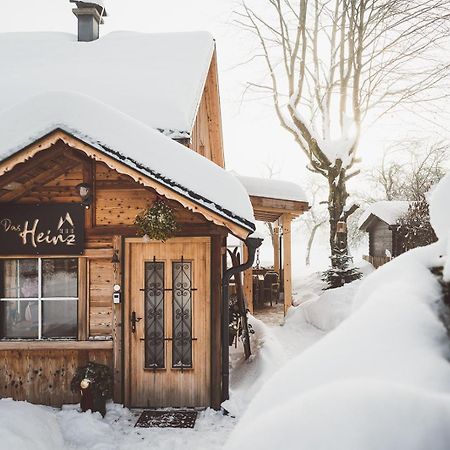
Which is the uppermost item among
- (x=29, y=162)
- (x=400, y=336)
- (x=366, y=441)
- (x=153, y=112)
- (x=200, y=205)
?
(x=153, y=112)

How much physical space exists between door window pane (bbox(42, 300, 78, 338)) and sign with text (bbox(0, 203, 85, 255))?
0.82 m

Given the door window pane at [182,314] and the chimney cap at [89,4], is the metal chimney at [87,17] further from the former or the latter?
the door window pane at [182,314]

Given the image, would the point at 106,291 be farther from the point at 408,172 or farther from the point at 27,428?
the point at 408,172

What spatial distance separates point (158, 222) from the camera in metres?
6.25

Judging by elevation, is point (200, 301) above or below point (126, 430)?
above

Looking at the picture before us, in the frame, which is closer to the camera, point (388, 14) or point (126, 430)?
point (126, 430)

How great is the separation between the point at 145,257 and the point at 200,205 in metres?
1.48

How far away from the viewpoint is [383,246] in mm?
25906

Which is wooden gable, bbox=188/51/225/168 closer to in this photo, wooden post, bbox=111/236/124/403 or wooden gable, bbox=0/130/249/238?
wooden gable, bbox=0/130/249/238

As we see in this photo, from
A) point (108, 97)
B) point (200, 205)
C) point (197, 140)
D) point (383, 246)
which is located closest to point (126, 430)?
point (200, 205)

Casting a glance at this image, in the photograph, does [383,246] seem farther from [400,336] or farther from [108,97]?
[400,336]

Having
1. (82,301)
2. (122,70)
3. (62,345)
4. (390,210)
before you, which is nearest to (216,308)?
(82,301)

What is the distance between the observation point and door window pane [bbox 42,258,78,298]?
22.4ft

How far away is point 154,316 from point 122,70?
6103 millimetres
